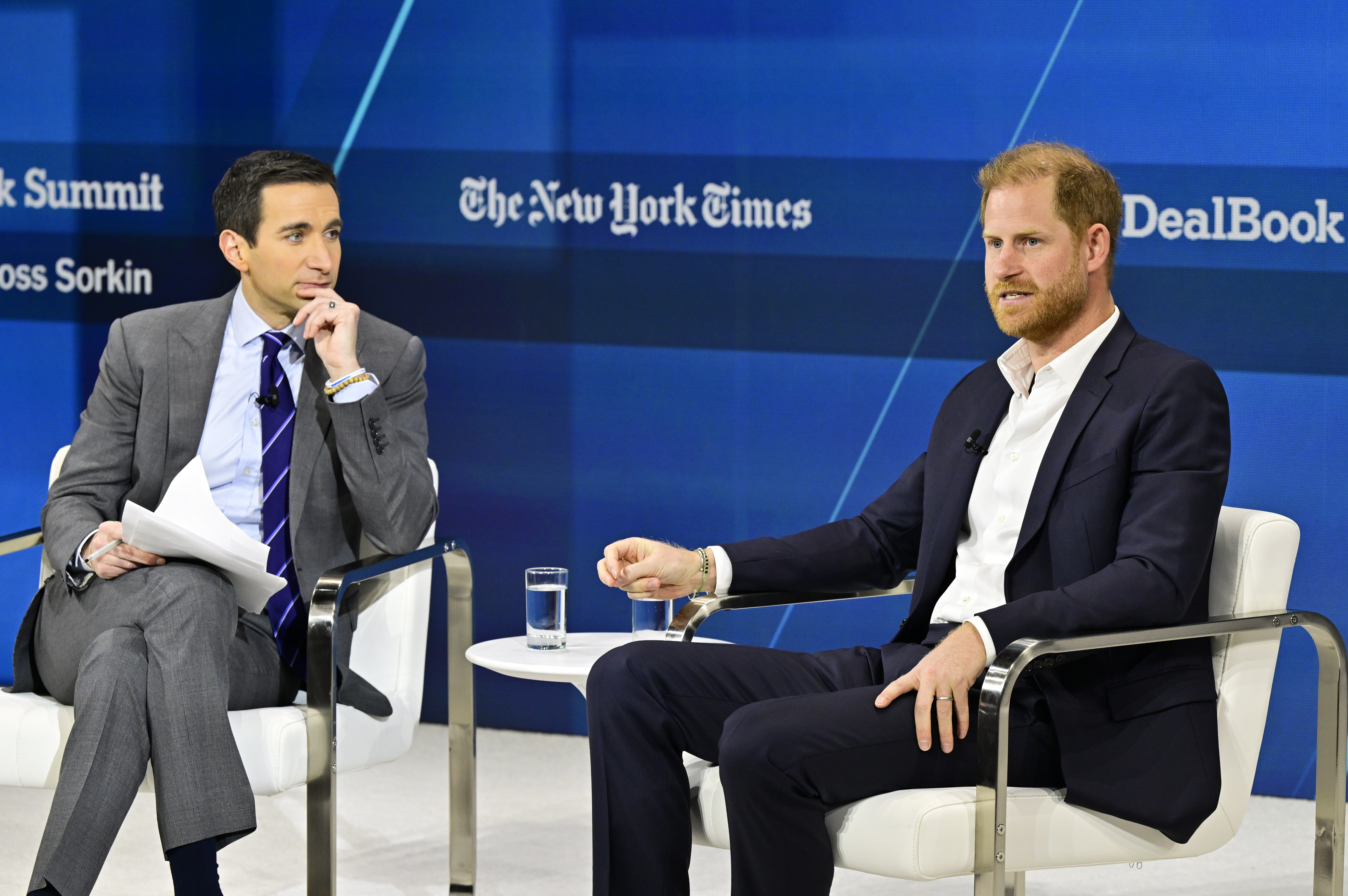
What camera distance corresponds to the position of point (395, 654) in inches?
113

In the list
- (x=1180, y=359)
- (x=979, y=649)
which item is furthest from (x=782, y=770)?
(x=1180, y=359)

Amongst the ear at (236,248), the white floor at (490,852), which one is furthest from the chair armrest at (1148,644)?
the ear at (236,248)

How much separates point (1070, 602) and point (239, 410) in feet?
5.52

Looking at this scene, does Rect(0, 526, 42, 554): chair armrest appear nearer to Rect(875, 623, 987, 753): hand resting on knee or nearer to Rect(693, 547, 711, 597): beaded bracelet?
Rect(693, 547, 711, 597): beaded bracelet

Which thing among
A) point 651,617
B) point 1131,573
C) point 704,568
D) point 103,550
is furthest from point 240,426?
point 1131,573

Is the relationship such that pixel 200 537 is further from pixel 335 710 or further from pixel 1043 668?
pixel 1043 668

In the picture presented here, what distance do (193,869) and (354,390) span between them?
92 centimetres

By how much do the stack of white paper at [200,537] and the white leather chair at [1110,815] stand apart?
33.1 inches

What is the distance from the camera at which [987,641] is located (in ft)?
7.05

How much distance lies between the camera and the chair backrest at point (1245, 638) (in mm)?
2262

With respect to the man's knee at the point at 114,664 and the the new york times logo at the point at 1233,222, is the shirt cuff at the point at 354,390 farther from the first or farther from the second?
the the new york times logo at the point at 1233,222

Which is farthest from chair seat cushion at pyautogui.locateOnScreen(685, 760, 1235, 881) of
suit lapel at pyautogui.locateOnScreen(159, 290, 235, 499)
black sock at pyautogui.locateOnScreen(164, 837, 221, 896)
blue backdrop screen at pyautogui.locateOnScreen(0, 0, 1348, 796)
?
blue backdrop screen at pyautogui.locateOnScreen(0, 0, 1348, 796)

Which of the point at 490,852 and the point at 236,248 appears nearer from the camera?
the point at 236,248

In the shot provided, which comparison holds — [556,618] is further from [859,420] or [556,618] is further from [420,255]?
[420,255]
